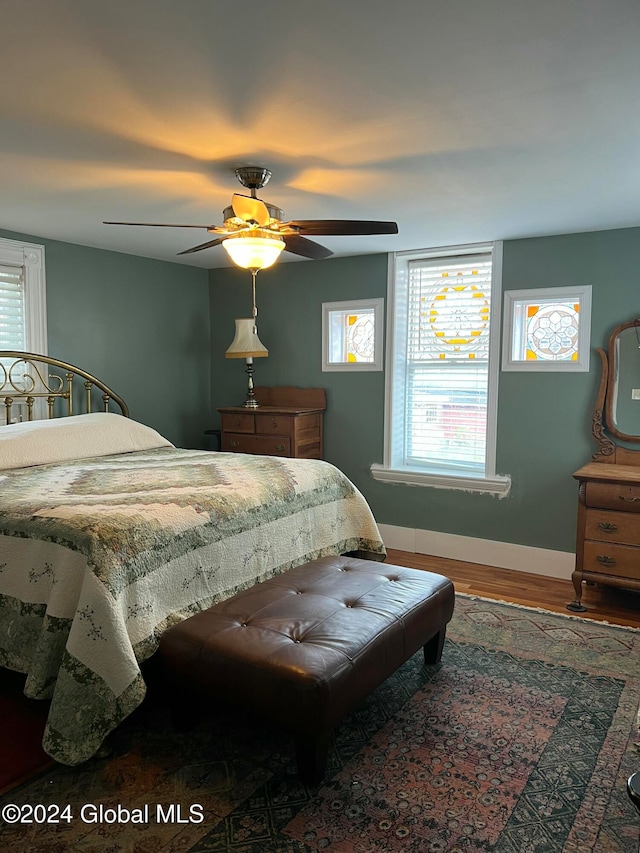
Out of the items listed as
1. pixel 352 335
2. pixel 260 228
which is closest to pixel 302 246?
pixel 260 228

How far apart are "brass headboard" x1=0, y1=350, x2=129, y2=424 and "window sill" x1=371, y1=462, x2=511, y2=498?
1.92m

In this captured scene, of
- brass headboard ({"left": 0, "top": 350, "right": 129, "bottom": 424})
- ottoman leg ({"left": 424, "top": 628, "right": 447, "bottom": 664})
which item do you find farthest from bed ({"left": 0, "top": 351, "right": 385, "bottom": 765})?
ottoman leg ({"left": 424, "top": 628, "right": 447, "bottom": 664})

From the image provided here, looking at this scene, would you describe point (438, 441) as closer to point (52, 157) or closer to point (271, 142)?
point (271, 142)

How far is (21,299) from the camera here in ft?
13.2

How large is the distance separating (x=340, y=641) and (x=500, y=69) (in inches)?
70.1

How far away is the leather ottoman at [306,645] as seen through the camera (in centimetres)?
188

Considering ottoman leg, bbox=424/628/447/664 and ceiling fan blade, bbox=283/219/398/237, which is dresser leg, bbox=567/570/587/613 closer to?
ottoman leg, bbox=424/628/447/664

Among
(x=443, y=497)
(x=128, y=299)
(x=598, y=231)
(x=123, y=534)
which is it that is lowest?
(x=443, y=497)

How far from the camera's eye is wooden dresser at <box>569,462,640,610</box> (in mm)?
3359

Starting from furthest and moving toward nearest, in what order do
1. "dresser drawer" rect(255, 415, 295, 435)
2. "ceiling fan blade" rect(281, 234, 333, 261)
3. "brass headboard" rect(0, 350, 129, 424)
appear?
"dresser drawer" rect(255, 415, 295, 435) → "brass headboard" rect(0, 350, 129, 424) → "ceiling fan blade" rect(281, 234, 333, 261)

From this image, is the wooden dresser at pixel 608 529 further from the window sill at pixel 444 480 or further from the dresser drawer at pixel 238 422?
the dresser drawer at pixel 238 422

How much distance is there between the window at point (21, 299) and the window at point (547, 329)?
3.02 meters

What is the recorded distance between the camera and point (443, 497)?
448 centimetres

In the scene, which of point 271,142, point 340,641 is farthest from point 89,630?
point 271,142
